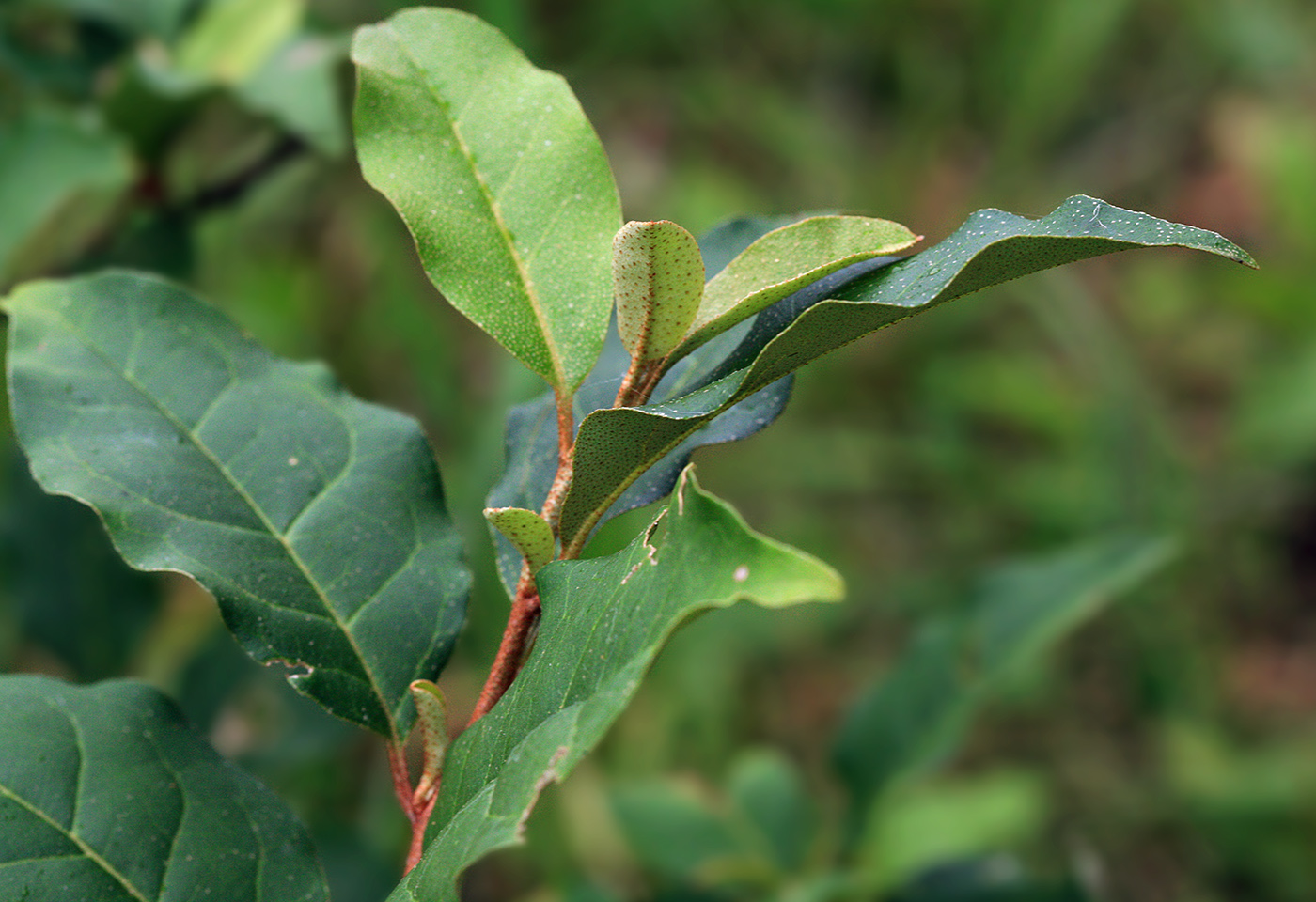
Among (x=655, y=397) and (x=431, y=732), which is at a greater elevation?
(x=655, y=397)

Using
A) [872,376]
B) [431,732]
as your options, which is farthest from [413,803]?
[872,376]

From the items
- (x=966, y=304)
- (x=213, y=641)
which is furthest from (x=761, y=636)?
(x=213, y=641)

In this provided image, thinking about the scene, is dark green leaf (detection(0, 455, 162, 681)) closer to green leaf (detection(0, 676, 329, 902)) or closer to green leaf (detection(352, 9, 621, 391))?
green leaf (detection(0, 676, 329, 902))

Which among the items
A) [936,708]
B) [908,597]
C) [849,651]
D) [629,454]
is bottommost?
[849,651]

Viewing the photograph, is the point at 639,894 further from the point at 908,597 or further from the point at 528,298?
the point at 528,298

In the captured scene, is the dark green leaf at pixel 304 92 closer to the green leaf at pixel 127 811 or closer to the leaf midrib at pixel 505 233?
the leaf midrib at pixel 505 233

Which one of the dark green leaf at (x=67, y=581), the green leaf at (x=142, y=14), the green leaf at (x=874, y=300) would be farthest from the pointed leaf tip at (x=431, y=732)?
the green leaf at (x=142, y=14)

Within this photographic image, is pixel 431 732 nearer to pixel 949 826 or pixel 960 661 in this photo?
pixel 960 661
